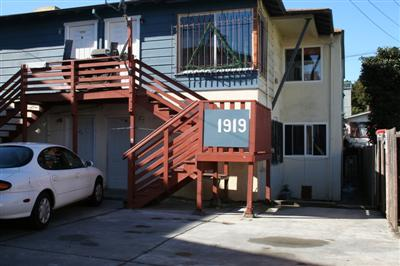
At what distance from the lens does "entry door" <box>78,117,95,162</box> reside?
1471cm

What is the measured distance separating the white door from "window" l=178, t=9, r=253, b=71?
9.61 feet

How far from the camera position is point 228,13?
1289 centimetres

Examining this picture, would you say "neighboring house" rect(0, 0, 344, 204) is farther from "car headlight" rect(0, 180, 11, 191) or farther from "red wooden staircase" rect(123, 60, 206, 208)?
"car headlight" rect(0, 180, 11, 191)

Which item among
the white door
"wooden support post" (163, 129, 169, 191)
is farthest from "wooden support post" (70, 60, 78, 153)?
"wooden support post" (163, 129, 169, 191)

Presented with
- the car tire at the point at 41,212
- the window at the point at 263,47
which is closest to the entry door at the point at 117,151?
the window at the point at 263,47

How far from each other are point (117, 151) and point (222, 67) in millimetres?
4142

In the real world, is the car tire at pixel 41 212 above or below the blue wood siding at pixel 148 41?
below

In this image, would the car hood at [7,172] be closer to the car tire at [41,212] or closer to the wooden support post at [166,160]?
the car tire at [41,212]

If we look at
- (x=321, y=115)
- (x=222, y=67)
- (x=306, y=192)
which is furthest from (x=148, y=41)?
(x=306, y=192)

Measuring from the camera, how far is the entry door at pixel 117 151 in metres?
14.3

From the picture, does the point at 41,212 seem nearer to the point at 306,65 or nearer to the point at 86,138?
the point at 86,138

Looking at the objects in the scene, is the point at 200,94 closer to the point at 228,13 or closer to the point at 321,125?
the point at 228,13

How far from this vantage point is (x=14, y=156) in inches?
333

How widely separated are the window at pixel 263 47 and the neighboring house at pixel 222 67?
3 centimetres
